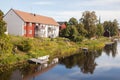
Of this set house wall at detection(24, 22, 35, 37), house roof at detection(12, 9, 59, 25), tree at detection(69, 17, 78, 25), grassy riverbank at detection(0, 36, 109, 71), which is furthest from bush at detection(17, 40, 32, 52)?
tree at detection(69, 17, 78, 25)

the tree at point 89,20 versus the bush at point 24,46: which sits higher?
the tree at point 89,20

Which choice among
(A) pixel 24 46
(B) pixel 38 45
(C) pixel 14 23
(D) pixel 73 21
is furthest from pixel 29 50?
(D) pixel 73 21

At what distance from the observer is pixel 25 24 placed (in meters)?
68.6

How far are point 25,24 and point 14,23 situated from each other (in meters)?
2.95

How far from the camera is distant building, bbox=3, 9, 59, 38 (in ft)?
222

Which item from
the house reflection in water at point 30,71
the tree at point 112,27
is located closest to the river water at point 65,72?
the house reflection in water at point 30,71

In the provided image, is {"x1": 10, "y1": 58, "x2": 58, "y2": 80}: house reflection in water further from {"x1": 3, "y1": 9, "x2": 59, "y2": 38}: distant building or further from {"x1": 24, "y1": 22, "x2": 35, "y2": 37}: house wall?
{"x1": 24, "y1": 22, "x2": 35, "y2": 37}: house wall

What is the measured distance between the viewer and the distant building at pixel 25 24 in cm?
6762

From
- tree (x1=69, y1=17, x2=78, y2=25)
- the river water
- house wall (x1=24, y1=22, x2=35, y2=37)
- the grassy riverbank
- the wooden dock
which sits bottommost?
the river water

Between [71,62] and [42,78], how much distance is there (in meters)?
17.3

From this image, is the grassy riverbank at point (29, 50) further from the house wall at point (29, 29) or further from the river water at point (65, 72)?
the house wall at point (29, 29)

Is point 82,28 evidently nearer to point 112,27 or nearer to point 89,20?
point 89,20

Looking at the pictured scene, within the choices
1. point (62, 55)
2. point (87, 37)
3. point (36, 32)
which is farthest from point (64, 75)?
point (87, 37)

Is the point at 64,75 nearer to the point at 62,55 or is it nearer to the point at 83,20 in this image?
the point at 62,55
